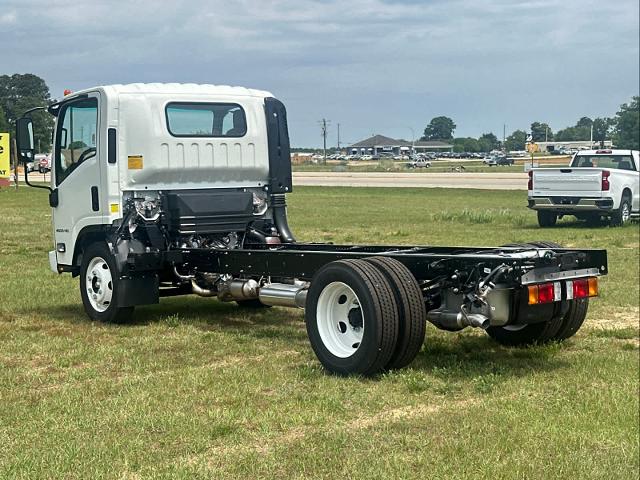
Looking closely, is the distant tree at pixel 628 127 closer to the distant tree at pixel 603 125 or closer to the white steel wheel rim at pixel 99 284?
the distant tree at pixel 603 125

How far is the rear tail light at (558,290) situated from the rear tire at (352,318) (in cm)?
103

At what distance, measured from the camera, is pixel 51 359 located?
8.13 m

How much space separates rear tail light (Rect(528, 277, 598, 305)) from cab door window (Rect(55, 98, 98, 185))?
5.08 meters

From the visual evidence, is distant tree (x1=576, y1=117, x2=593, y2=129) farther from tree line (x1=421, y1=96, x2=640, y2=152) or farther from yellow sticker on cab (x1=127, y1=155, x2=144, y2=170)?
yellow sticker on cab (x1=127, y1=155, x2=144, y2=170)

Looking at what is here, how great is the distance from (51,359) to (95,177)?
2.53m

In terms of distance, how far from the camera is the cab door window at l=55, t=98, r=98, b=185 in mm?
10109

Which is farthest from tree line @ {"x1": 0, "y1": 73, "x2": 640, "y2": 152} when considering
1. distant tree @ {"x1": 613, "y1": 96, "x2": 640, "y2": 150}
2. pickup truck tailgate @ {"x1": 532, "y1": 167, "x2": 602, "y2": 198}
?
pickup truck tailgate @ {"x1": 532, "y1": 167, "x2": 602, "y2": 198}

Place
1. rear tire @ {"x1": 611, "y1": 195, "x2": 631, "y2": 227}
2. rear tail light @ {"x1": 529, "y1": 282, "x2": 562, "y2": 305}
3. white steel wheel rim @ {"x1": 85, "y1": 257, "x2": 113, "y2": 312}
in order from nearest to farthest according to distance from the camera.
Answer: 1. rear tail light @ {"x1": 529, "y1": 282, "x2": 562, "y2": 305}
2. white steel wheel rim @ {"x1": 85, "y1": 257, "x2": 113, "y2": 312}
3. rear tire @ {"x1": 611, "y1": 195, "x2": 631, "y2": 227}

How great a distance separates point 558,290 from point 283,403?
2.27 m

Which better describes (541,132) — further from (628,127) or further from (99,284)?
(99,284)

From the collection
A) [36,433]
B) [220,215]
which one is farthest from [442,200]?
[36,433]

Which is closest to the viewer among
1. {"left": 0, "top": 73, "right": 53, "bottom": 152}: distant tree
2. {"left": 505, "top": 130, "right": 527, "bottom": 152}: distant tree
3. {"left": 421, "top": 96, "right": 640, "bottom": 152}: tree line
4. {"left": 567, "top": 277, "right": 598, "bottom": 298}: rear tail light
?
{"left": 567, "top": 277, "right": 598, "bottom": 298}: rear tail light

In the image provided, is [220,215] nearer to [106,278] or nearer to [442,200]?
[106,278]

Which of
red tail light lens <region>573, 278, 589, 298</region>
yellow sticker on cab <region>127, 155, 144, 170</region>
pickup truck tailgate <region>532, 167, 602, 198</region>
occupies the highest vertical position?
yellow sticker on cab <region>127, 155, 144, 170</region>
